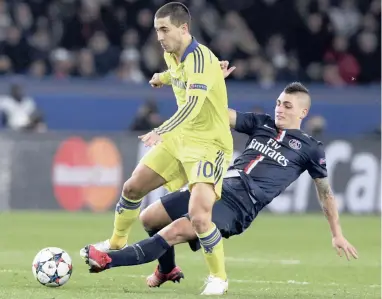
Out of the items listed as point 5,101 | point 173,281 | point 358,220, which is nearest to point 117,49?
point 5,101

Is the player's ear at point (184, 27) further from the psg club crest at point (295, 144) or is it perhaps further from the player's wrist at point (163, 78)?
the psg club crest at point (295, 144)

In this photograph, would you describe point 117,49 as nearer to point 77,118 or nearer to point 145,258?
point 77,118

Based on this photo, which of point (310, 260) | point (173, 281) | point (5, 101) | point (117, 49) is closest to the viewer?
point (173, 281)

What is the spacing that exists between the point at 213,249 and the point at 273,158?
106 centimetres

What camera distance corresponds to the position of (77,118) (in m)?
19.4

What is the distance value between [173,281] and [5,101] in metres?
10.2

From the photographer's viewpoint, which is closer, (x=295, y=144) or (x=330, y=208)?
(x=330, y=208)

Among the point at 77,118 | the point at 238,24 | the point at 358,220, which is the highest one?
the point at 238,24

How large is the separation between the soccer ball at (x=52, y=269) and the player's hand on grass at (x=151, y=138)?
1224 mm

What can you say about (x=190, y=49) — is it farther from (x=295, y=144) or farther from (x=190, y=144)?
(x=295, y=144)

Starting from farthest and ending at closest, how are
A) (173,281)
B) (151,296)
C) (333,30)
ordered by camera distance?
(333,30) → (173,281) → (151,296)

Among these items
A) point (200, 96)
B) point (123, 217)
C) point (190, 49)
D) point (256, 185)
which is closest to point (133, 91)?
point (123, 217)

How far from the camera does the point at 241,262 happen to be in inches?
438

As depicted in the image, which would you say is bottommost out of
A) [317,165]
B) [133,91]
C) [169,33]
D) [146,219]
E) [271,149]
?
[133,91]
